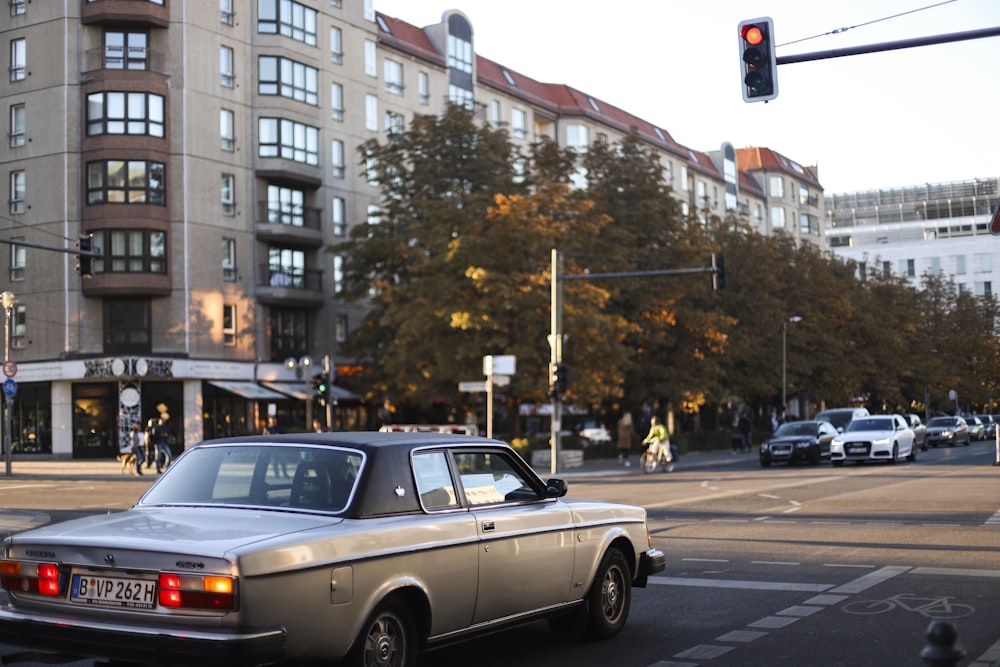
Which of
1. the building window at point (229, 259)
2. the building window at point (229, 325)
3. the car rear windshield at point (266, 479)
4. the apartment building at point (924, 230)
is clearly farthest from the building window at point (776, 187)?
the car rear windshield at point (266, 479)

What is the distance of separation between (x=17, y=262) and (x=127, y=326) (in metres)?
5.90

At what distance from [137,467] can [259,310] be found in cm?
1618

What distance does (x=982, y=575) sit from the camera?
1200cm

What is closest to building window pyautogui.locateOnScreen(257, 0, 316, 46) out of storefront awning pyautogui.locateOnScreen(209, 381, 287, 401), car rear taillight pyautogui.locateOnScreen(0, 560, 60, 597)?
storefront awning pyautogui.locateOnScreen(209, 381, 287, 401)

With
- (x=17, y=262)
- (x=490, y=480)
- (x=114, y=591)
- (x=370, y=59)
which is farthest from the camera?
(x=370, y=59)

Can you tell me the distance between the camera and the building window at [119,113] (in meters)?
48.5

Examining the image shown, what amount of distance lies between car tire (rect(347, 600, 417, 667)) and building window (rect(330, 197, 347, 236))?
5160 centimetres

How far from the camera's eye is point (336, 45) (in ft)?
191

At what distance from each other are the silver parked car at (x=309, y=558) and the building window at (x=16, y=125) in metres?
47.5

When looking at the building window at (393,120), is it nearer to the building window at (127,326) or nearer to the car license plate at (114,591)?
the building window at (127,326)

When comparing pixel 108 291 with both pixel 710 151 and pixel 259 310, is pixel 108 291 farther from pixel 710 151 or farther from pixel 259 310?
pixel 710 151

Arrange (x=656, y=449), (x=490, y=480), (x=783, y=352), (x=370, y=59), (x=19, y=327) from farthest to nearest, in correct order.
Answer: (x=783, y=352) < (x=370, y=59) < (x=19, y=327) < (x=656, y=449) < (x=490, y=480)

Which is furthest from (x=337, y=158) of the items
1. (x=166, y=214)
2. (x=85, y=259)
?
(x=85, y=259)

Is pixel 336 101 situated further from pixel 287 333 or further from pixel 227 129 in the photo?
pixel 287 333
